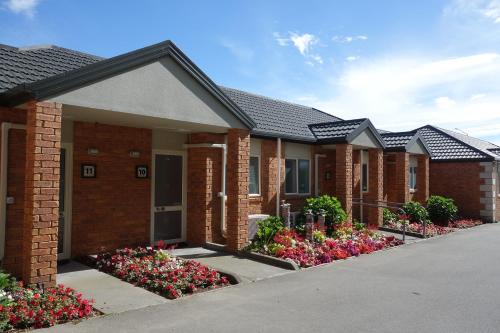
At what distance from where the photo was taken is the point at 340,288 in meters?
7.46

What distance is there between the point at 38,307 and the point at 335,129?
37.1 feet

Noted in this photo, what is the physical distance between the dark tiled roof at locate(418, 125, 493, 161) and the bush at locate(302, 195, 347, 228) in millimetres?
10210

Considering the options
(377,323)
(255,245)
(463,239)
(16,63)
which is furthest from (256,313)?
(463,239)

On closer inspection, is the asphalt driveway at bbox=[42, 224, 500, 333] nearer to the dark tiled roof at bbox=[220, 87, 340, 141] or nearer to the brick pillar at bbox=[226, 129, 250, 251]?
the brick pillar at bbox=[226, 129, 250, 251]

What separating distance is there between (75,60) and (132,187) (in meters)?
2.96

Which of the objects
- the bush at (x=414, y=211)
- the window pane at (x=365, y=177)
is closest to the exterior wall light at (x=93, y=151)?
the window pane at (x=365, y=177)

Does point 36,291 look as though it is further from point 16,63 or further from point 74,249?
point 16,63

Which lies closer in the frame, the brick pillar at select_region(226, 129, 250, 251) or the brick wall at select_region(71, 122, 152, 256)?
the brick wall at select_region(71, 122, 152, 256)

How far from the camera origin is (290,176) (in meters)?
14.2

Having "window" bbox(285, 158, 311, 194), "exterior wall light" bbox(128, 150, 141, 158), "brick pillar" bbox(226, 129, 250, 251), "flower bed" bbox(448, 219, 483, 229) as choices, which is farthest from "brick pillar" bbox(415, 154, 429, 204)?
"exterior wall light" bbox(128, 150, 141, 158)

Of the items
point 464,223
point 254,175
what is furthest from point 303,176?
point 464,223

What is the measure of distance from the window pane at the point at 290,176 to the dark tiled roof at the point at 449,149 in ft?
32.0

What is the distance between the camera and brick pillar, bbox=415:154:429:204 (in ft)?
62.7

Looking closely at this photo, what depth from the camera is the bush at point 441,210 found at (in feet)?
57.1
